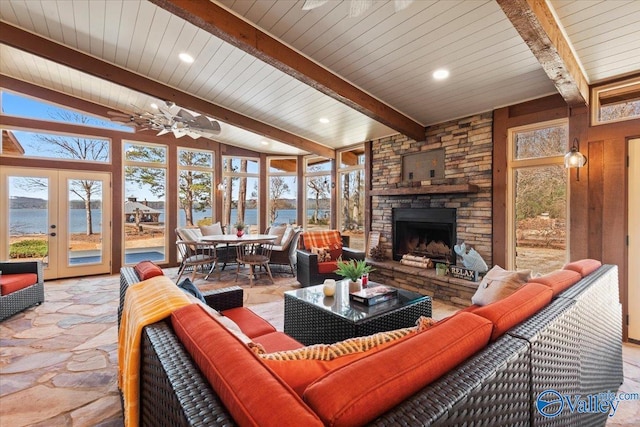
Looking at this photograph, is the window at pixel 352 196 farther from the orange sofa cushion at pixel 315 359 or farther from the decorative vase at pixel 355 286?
the orange sofa cushion at pixel 315 359

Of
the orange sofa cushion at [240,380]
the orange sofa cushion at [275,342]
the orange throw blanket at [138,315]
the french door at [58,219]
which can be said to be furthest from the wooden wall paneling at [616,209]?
the french door at [58,219]

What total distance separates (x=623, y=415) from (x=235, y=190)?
23.6 feet

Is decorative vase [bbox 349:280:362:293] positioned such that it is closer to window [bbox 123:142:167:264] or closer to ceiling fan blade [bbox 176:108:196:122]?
ceiling fan blade [bbox 176:108:196:122]

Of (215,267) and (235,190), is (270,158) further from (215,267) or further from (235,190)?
(215,267)

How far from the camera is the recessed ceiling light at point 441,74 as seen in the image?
125 inches

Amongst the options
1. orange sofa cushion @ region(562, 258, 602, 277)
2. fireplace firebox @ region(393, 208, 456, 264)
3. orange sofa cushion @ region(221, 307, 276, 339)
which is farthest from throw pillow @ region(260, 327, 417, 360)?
fireplace firebox @ region(393, 208, 456, 264)

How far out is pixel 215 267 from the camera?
6.21 meters

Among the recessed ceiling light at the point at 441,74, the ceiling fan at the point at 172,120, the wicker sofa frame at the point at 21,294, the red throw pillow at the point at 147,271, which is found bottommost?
the wicker sofa frame at the point at 21,294

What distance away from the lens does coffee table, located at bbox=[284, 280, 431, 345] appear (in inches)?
88.8

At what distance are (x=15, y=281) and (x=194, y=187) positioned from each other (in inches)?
150

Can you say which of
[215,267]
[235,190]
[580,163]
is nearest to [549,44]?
[580,163]

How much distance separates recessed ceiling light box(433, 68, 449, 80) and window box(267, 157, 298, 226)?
4.67 metres

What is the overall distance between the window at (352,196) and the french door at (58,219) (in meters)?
4.78

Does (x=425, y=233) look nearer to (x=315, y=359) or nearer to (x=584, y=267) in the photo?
(x=584, y=267)
